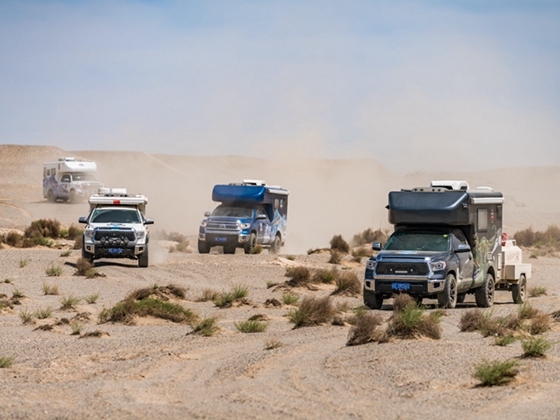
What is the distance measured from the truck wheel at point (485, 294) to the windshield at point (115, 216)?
12649 mm

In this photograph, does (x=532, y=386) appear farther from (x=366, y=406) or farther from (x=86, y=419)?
(x=86, y=419)

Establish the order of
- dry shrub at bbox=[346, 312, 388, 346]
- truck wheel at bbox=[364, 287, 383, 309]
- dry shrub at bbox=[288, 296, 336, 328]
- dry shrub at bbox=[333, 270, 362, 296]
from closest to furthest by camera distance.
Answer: dry shrub at bbox=[346, 312, 388, 346] < dry shrub at bbox=[288, 296, 336, 328] < truck wheel at bbox=[364, 287, 383, 309] < dry shrub at bbox=[333, 270, 362, 296]

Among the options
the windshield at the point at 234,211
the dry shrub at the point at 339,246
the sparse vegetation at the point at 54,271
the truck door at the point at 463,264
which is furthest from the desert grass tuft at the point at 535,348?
the dry shrub at the point at 339,246

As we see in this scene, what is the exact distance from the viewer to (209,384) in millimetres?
11406

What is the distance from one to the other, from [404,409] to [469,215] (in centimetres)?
1158

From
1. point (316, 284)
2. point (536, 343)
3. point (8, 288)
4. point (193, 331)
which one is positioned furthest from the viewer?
point (316, 284)

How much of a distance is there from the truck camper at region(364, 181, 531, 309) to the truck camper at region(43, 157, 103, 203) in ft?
155

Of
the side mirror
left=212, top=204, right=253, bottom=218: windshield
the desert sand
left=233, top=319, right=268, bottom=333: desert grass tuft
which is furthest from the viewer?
left=212, top=204, right=253, bottom=218: windshield

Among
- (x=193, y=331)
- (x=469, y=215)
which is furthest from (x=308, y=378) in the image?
(x=469, y=215)

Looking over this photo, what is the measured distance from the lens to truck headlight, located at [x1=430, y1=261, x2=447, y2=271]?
19.9 m

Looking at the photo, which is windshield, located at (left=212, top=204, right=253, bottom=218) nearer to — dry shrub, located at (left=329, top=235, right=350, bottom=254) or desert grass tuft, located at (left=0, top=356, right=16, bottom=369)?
dry shrub, located at (left=329, top=235, right=350, bottom=254)

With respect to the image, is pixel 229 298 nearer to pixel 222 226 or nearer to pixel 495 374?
pixel 495 374

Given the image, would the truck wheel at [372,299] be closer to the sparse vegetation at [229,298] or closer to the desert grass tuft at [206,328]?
the sparse vegetation at [229,298]

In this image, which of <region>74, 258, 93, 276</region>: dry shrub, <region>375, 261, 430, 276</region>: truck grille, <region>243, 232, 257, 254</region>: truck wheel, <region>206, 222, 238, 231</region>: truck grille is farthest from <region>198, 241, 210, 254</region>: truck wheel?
<region>375, 261, 430, 276</region>: truck grille
